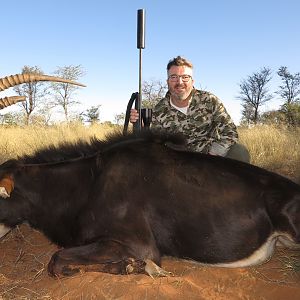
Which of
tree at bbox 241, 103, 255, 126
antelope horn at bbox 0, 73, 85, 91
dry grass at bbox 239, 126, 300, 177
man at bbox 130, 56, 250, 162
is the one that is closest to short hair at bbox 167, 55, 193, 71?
man at bbox 130, 56, 250, 162

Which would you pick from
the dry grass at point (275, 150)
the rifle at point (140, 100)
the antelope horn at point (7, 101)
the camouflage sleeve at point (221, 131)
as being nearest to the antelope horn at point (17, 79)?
the antelope horn at point (7, 101)

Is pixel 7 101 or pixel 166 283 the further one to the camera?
pixel 7 101

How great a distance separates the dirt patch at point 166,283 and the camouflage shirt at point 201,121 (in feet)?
4.62

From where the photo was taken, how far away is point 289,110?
69.2 feet

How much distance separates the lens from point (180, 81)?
14.9ft

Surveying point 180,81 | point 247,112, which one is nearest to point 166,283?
point 180,81

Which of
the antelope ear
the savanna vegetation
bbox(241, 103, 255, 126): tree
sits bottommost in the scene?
bbox(241, 103, 255, 126): tree

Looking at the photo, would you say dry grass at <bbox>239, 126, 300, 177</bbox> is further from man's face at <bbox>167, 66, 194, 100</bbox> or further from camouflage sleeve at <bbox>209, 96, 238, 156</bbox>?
man's face at <bbox>167, 66, 194, 100</bbox>

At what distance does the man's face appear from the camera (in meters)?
4.54

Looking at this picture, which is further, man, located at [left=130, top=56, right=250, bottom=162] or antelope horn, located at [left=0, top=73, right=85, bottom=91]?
man, located at [left=130, top=56, right=250, bottom=162]

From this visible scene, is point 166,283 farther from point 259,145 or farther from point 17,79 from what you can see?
point 259,145

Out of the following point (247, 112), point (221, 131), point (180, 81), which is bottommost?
point (247, 112)

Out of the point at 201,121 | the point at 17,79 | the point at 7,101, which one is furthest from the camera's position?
the point at 201,121

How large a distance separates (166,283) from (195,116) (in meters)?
2.27
